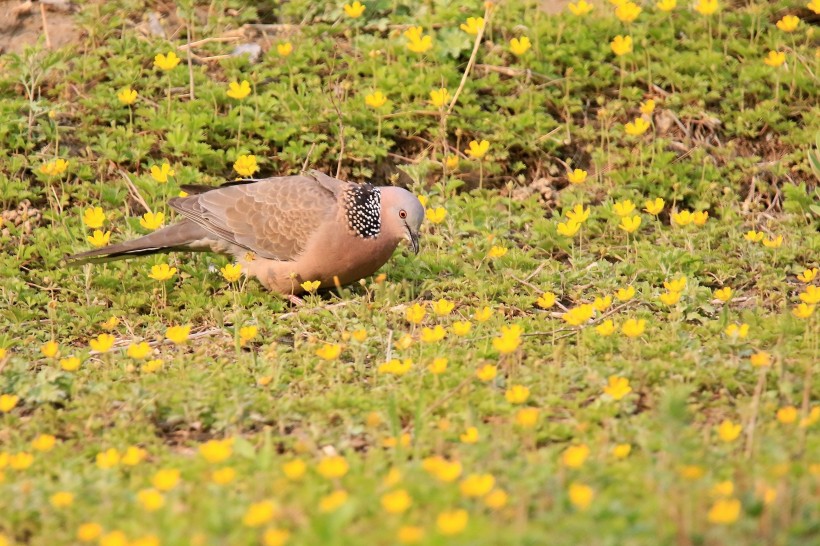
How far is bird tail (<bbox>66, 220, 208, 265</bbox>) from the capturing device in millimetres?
6453

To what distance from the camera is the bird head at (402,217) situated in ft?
20.8

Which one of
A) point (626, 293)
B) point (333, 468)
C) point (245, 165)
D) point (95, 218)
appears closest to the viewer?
point (333, 468)

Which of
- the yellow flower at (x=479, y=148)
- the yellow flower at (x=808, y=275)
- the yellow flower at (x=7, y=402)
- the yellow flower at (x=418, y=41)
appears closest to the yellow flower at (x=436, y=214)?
the yellow flower at (x=479, y=148)

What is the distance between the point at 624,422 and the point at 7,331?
338cm

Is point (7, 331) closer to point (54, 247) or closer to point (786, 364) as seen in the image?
point (54, 247)

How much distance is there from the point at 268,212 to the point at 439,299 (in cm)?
108

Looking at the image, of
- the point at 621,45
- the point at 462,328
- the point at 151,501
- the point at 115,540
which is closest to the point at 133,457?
Answer: the point at 151,501

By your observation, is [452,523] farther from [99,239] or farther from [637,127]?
[637,127]

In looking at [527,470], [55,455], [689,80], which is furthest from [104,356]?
[689,80]

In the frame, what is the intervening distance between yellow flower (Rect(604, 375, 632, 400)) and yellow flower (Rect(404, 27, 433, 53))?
382 cm

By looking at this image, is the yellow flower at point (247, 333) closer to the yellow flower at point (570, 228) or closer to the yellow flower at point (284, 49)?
the yellow flower at point (570, 228)

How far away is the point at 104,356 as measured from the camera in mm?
5449

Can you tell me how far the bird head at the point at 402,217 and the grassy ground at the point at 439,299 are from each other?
32cm

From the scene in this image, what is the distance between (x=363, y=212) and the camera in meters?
6.36
